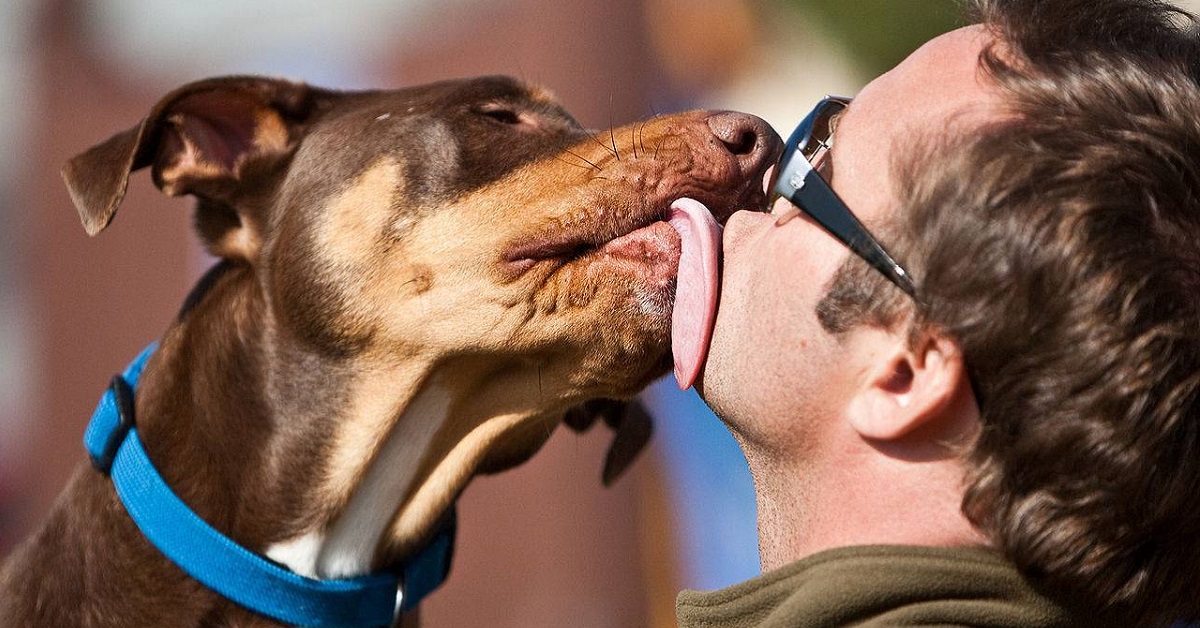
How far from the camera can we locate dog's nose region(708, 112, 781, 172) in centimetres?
308

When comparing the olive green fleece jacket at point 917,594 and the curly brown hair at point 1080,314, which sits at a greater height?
the curly brown hair at point 1080,314

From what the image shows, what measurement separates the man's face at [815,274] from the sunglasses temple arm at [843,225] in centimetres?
3

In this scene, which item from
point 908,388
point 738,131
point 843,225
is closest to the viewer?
point 908,388

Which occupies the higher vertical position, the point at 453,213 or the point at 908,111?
the point at 908,111

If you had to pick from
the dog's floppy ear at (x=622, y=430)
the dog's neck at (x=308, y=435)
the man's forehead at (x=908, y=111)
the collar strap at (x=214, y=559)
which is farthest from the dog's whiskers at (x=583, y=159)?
the collar strap at (x=214, y=559)

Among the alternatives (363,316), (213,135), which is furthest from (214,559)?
(213,135)

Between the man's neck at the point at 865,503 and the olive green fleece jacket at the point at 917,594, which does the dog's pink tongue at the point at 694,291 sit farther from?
the olive green fleece jacket at the point at 917,594

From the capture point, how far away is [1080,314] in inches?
82.7

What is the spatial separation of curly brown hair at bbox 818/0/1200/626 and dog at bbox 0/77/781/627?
92 centimetres

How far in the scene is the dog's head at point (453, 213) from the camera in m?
3.04

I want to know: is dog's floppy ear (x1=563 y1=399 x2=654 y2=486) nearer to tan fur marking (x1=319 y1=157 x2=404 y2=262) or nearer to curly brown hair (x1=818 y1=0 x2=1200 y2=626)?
tan fur marking (x1=319 y1=157 x2=404 y2=262)

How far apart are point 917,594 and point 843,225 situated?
2.39 feet

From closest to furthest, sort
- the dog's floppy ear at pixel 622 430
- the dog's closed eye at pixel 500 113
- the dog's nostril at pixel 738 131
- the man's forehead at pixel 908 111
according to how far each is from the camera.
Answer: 1. the man's forehead at pixel 908 111
2. the dog's nostril at pixel 738 131
3. the dog's closed eye at pixel 500 113
4. the dog's floppy ear at pixel 622 430

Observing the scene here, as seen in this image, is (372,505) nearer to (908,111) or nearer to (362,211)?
(362,211)
